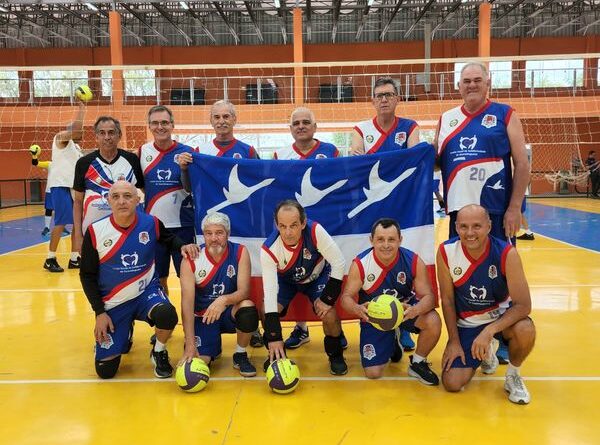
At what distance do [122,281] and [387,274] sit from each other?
5.80 ft

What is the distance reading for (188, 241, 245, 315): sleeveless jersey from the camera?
11.1 ft

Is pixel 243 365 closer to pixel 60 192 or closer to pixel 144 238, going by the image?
pixel 144 238

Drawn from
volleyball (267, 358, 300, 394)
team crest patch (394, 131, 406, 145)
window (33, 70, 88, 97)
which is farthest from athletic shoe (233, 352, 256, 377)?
window (33, 70, 88, 97)

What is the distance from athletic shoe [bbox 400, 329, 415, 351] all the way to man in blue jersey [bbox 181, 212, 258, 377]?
3.91ft

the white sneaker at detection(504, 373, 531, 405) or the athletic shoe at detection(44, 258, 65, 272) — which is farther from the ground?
the athletic shoe at detection(44, 258, 65, 272)

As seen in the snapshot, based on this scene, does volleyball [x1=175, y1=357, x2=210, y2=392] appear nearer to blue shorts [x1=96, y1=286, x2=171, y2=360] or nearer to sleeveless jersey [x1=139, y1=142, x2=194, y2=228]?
blue shorts [x1=96, y1=286, x2=171, y2=360]

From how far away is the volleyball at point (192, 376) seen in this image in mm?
3033

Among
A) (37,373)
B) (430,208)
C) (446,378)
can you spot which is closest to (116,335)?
(37,373)

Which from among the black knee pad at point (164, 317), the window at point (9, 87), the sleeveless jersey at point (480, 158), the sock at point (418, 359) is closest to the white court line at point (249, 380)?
the sock at point (418, 359)

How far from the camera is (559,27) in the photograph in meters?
24.5

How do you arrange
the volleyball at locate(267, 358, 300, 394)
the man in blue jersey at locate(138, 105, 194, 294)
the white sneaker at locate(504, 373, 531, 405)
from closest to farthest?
the white sneaker at locate(504, 373, 531, 405)
the volleyball at locate(267, 358, 300, 394)
the man in blue jersey at locate(138, 105, 194, 294)

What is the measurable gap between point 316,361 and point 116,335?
138 cm

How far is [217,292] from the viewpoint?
11.3 feet

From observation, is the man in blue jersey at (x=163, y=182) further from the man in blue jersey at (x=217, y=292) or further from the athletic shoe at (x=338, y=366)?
the athletic shoe at (x=338, y=366)
